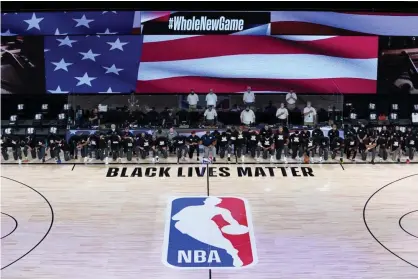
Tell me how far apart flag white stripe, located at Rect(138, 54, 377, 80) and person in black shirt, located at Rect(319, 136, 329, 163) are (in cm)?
474

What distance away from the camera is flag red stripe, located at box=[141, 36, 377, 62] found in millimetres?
28812

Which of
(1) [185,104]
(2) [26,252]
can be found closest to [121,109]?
(1) [185,104]

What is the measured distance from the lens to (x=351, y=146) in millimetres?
25609

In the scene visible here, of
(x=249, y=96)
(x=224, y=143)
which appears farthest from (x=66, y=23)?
(x=224, y=143)

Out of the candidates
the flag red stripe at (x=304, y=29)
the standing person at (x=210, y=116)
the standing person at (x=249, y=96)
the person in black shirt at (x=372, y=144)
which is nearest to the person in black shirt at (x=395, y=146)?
the person in black shirt at (x=372, y=144)

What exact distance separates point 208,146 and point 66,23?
31.6ft

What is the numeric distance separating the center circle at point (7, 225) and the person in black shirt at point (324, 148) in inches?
516

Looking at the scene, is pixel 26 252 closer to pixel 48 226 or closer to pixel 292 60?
pixel 48 226

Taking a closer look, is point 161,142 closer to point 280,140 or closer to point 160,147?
point 160,147

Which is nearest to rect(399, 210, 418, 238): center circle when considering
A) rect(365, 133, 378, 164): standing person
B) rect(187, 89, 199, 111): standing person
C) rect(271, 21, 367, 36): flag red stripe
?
rect(365, 133, 378, 164): standing person

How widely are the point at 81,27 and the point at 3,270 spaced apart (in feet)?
53.6

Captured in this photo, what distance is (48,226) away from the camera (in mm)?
17969

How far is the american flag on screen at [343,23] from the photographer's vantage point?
2853cm

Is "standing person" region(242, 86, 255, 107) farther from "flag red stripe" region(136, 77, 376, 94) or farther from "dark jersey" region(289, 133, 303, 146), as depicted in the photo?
"dark jersey" region(289, 133, 303, 146)
